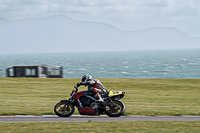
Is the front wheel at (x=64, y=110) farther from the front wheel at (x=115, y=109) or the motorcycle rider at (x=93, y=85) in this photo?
the front wheel at (x=115, y=109)

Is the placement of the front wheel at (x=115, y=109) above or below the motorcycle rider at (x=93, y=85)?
below

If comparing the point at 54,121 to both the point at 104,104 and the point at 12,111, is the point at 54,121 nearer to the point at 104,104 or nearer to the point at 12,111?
the point at 104,104

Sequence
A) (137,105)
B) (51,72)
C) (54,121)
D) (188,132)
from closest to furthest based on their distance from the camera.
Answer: (188,132), (54,121), (137,105), (51,72)

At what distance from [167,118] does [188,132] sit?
2.63m

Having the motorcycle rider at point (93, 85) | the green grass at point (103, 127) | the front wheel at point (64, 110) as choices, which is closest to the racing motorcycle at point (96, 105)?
the front wheel at point (64, 110)

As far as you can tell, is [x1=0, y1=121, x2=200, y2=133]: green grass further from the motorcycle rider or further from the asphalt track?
the motorcycle rider

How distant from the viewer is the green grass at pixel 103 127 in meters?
8.68

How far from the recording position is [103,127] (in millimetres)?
9164

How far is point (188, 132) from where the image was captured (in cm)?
841

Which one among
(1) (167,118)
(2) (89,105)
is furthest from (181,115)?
(2) (89,105)

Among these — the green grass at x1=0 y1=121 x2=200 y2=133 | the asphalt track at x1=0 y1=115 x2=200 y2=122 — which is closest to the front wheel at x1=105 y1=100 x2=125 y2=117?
the asphalt track at x1=0 y1=115 x2=200 y2=122

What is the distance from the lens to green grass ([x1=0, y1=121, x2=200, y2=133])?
28.5ft

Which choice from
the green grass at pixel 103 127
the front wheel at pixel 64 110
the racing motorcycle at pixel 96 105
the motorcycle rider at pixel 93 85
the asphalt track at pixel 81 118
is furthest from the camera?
the front wheel at pixel 64 110

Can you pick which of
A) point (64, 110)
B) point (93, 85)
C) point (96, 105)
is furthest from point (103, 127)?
point (64, 110)
